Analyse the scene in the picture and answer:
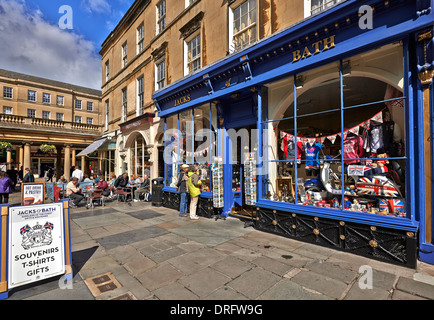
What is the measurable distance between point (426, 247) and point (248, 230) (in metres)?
3.67

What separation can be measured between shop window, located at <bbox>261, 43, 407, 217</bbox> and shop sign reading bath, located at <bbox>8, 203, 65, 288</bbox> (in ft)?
16.2

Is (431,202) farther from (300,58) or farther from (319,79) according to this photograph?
(300,58)

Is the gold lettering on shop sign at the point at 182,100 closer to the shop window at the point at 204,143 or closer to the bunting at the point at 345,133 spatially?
the shop window at the point at 204,143

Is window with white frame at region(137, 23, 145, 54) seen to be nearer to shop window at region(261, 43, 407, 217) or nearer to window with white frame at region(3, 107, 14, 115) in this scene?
shop window at region(261, 43, 407, 217)

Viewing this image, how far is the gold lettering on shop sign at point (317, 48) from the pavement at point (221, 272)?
450 cm

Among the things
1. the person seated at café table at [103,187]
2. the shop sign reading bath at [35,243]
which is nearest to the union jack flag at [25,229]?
the shop sign reading bath at [35,243]

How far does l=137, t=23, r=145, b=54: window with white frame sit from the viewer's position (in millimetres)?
14040

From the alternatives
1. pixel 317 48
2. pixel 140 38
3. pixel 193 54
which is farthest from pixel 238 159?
pixel 140 38

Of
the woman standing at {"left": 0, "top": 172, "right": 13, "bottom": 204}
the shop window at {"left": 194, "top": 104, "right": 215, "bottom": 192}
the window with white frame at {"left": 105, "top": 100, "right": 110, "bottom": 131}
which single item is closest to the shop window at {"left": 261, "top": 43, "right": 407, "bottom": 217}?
the shop window at {"left": 194, "top": 104, "right": 215, "bottom": 192}

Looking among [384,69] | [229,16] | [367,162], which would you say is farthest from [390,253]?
[229,16]

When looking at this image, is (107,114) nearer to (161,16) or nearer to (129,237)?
(161,16)

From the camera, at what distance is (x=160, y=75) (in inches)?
482

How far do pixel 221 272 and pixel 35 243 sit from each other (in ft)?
9.79
